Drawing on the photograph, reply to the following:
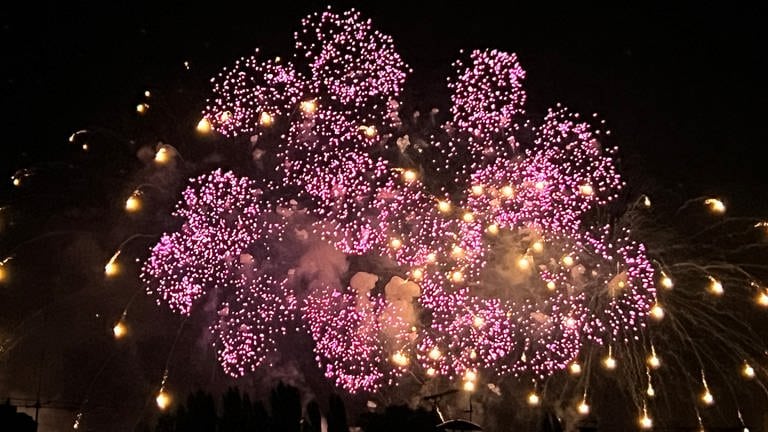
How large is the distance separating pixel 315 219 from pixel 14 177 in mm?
7739

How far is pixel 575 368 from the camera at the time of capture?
16594 millimetres

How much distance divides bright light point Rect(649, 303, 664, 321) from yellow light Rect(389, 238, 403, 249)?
5.54 m

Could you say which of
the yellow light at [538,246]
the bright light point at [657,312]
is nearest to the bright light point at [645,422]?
the bright light point at [657,312]

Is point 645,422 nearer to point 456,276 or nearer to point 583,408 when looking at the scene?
point 583,408

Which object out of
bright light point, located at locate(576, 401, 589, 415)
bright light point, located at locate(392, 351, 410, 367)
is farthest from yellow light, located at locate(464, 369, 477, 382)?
bright light point, located at locate(576, 401, 589, 415)

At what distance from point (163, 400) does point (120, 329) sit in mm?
2165

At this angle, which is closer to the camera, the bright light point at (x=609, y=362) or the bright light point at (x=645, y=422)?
the bright light point at (x=609, y=362)

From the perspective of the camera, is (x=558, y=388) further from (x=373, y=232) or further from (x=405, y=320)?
(x=373, y=232)

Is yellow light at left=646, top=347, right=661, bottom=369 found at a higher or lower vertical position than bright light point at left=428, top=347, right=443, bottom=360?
lower

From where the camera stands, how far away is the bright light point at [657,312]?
15.6m

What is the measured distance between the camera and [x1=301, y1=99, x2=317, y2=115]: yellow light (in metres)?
15.9

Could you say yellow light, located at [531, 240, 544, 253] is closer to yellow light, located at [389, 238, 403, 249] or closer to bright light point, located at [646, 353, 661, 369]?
yellow light, located at [389, 238, 403, 249]

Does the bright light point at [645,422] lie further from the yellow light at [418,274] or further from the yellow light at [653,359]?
the yellow light at [418,274]

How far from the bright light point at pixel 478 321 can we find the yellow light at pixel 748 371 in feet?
21.2
